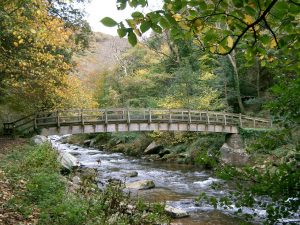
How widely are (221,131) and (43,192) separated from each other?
19.8 metres

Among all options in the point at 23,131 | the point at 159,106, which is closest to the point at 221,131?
the point at 159,106

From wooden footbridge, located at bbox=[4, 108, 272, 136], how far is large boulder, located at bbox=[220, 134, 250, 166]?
0.69 meters

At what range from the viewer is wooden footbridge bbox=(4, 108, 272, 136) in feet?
67.8

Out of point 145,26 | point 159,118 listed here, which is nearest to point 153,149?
point 159,118

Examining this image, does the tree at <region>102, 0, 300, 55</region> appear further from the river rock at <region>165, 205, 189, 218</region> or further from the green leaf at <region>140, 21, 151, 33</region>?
the river rock at <region>165, 205, 189, 218</region>

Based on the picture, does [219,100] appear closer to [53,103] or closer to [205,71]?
[205,71]

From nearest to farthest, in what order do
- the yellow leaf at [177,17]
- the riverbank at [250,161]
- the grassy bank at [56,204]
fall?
the yellow leaf at [177,17] → the riverbank at [250,161] → the grassy bank at [56,204]

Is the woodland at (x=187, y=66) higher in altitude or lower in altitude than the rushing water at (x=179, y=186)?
higher

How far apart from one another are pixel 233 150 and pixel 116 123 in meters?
8.93

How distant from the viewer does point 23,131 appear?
19.9m

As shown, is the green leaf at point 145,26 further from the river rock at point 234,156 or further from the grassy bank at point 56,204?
the river rock at point 234,156

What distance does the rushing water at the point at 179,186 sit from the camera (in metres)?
11.7

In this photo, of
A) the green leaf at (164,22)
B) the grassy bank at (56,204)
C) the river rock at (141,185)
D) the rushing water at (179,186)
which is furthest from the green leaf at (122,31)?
the river rock at (141,185)

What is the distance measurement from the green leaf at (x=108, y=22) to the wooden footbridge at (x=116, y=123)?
1883 centimetres
